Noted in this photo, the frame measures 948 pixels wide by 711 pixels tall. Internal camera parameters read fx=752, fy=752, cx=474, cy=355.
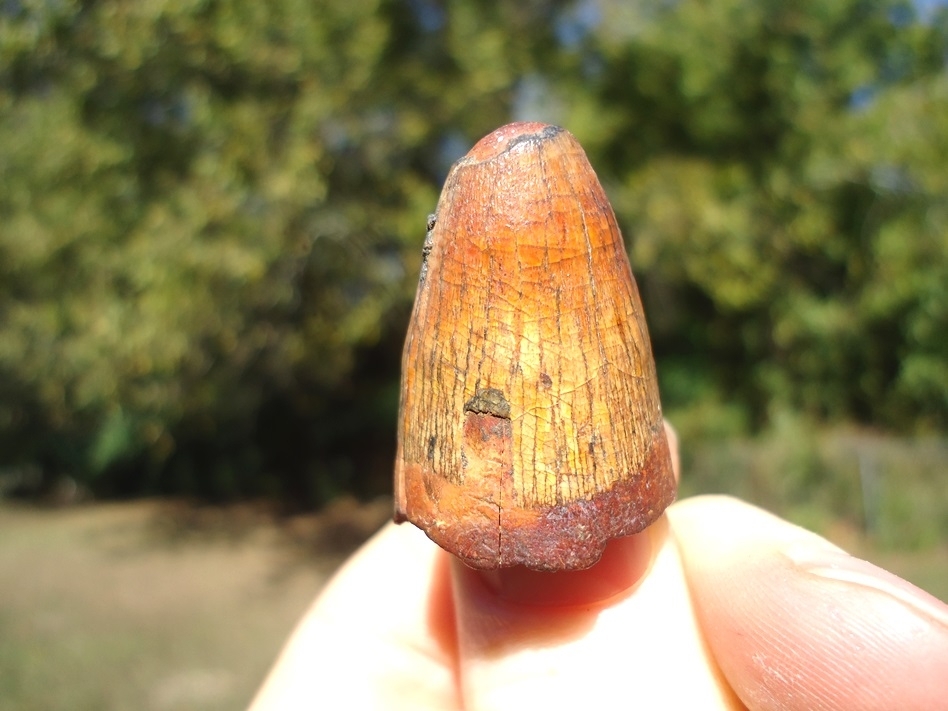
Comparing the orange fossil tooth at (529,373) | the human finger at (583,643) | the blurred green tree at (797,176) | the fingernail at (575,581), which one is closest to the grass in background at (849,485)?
the blurred green tree at (797,176)

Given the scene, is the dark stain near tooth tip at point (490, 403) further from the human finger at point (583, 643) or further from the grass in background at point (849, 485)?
the grass in background at point (849, 485)

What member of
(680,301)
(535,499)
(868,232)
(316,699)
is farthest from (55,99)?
(868,232)

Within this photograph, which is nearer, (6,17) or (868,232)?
(6,17)

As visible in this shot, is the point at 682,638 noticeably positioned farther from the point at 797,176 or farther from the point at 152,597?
the point at 797,176

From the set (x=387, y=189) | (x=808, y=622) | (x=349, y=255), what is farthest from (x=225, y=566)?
(x=808, y=622)

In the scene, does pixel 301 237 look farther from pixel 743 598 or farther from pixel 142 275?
pixel 743 598

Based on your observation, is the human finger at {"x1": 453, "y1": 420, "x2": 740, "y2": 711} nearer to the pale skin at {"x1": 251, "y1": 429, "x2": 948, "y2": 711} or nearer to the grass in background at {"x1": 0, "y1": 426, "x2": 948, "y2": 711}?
the pale skin at {"x1": 251, "y1": 429, "x2": 948, "y2": 711}
